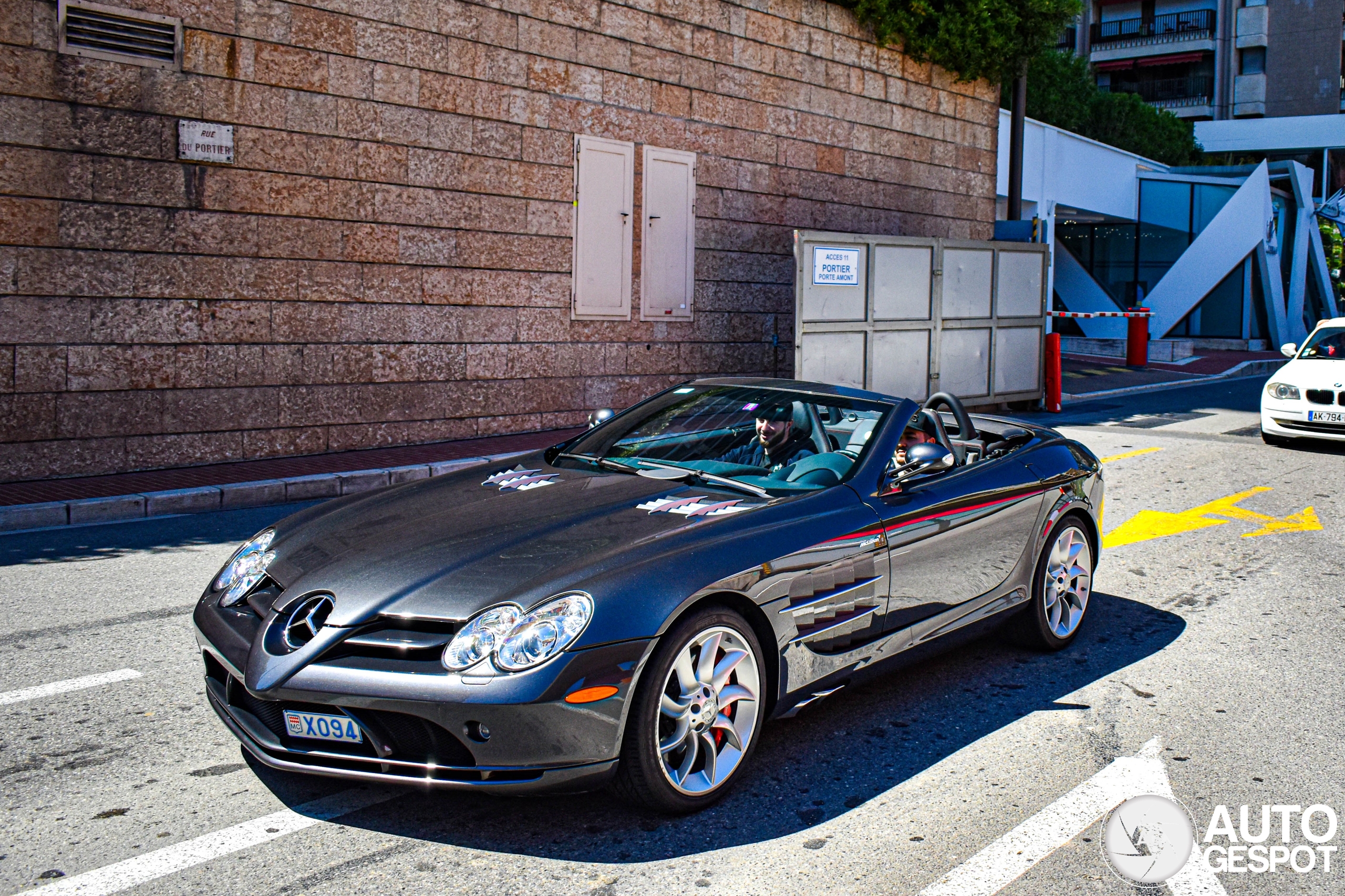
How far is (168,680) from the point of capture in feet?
15.9

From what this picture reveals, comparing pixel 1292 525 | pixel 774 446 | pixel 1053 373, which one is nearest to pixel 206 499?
pixel 774 446

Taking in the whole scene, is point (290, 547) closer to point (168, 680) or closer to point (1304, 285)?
point (168, 680)

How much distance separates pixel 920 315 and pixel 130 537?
10527 millimetres

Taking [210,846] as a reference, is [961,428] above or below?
above

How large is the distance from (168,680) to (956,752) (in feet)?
10.2

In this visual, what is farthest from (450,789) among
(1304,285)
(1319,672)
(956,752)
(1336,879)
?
(1304,285)

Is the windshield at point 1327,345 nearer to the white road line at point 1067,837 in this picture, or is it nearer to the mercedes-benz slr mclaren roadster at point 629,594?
the mercedes-benz slr mclaren roadster at point 629,594

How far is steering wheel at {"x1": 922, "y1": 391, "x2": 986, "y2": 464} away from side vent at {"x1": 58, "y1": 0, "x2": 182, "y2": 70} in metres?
7.73

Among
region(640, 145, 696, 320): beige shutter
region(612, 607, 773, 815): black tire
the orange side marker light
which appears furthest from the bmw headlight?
region(640, 145, 696, 320): beige shutter

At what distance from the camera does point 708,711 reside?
3648mm

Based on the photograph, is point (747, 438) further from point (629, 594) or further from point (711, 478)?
point (629, 594)

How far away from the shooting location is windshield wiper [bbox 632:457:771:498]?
14.3ft

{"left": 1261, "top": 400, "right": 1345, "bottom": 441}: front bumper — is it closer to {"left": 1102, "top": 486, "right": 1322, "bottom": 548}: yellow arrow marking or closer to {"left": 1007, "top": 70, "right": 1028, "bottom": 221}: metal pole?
{"left": 1102, "top": 486, "right": 1322, "bottom": 548}: yellow arrow marking

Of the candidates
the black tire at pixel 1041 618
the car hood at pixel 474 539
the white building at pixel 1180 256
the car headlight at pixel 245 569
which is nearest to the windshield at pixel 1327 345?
the black tire at pixel 1041 618
